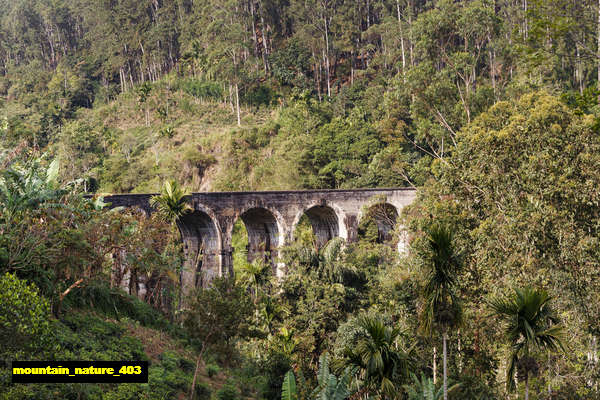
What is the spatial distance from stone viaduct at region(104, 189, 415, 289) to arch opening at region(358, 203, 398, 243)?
6cm

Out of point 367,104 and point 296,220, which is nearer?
point 296,220

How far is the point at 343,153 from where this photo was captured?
3822 cm

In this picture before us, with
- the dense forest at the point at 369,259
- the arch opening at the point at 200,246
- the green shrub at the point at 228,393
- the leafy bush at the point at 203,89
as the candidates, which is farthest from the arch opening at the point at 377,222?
the leafy bush at the point at 203,89

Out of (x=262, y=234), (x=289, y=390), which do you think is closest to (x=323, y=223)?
(x=262, y=234)

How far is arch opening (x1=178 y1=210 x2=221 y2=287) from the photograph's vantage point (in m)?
24.2

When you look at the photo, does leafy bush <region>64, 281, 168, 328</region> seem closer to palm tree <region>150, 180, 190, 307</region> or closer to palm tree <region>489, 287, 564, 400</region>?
palm tree <region>150, 180, 190, 307</region>

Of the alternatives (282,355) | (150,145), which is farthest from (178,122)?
(282,355)

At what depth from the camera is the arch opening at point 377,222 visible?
2863 cm

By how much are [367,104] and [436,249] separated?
35.9m

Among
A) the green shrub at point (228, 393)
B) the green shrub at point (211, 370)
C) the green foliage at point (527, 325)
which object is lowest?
the green shrub at point (228, 393)

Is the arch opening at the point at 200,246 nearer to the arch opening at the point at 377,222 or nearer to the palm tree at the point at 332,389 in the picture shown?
the arch opening at the point at 377,222

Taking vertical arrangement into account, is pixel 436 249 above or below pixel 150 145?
below

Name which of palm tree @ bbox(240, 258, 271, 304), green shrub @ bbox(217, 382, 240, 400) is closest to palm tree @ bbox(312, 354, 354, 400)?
green shrub @ bbox(217, 382, 240, 400)

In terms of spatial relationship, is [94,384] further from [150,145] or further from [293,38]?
[293,38]
